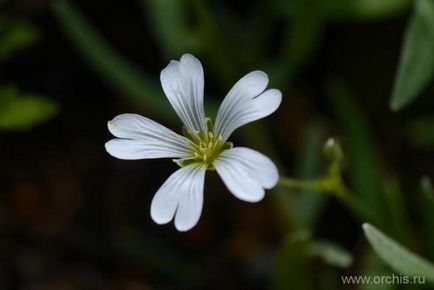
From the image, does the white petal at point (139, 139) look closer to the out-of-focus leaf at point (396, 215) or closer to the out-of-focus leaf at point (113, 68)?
the out-of-focus leaf at point (396, 215)

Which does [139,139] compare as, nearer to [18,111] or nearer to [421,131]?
[18,111]

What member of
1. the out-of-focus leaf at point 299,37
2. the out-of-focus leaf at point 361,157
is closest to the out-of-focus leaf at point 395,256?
the out-of-focus leaf at point 361,157

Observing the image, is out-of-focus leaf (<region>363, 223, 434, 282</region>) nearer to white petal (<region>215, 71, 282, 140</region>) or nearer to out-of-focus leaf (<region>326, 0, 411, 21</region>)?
white petal (<region>215, 71, 282, 140</region>)

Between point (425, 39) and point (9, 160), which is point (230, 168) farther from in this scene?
point (9, 160)

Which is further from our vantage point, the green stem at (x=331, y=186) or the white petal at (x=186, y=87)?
the green stem at (x=331, y=186)

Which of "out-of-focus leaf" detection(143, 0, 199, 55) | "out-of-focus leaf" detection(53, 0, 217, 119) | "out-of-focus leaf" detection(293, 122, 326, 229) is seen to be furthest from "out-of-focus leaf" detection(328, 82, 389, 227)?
"out-of-focus leaf" detection(143, 0, 199, 55)

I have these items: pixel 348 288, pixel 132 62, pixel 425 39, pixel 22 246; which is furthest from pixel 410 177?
pixel 22 246

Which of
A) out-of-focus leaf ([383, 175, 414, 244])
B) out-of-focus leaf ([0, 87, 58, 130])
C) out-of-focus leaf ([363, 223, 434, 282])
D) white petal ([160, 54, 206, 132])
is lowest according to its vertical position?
out-of-focus leaf ([363, 223, 434, 282])
